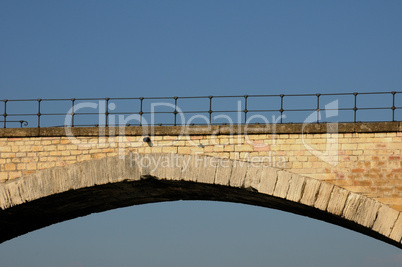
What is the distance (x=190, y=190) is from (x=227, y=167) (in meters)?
1.97

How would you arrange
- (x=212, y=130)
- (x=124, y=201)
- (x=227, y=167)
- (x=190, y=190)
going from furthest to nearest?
(x=124, y=201) < (x=190, y=190) < (x=212, y=130) < (x=227, y=167)

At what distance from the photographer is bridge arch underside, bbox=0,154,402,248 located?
51.3ft

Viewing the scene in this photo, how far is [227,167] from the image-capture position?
16375mm

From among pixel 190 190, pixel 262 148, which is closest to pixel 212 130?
pixel 262 148

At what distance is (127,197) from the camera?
19109 mm

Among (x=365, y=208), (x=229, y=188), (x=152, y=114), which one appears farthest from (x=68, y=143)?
(x=365, y=208)

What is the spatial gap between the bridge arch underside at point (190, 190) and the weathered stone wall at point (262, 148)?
198mm

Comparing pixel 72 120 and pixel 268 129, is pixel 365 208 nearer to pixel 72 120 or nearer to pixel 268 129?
pixel 268 129

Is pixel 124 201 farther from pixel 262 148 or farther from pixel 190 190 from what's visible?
pixel 262 148

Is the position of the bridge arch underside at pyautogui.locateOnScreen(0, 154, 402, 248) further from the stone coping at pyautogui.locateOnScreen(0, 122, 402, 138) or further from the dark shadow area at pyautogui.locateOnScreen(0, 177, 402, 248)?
the stone coping at pyautogui.locateOnScreen(0, 122, 402, 138)

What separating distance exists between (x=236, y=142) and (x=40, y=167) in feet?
14.0

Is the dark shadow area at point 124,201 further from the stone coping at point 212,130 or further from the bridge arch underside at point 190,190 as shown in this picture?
the stone coping at point 212,130

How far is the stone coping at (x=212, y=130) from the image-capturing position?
52.5ft

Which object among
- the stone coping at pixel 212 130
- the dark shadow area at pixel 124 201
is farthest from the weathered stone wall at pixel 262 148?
the dark shadow area at pixel 124 201
